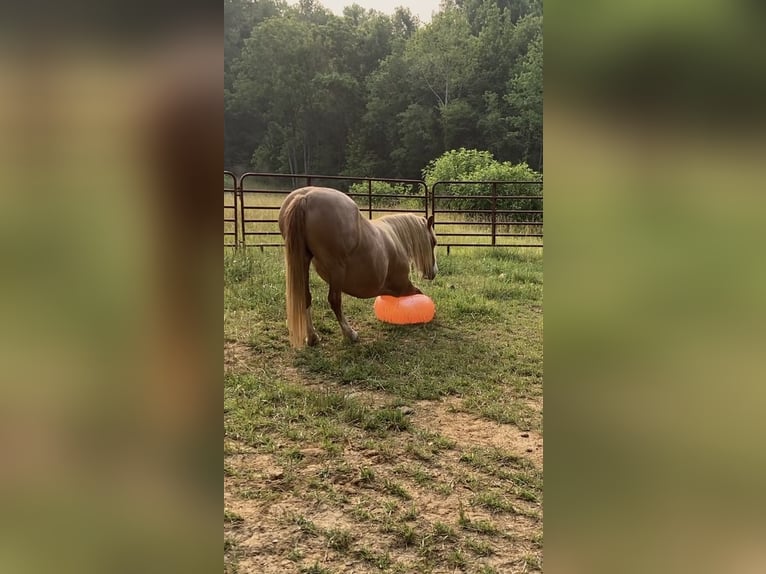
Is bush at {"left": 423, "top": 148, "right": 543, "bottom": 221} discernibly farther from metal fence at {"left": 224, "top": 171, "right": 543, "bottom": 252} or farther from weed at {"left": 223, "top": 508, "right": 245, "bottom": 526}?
weed at {"left": 223, "top": 508, "right": 245, "bottom": 526}

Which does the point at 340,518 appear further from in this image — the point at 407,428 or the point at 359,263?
the point at 359,263

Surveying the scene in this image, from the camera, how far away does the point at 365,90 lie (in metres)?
32.8

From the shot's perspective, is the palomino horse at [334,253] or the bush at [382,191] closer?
the palomino horse at [334,253]

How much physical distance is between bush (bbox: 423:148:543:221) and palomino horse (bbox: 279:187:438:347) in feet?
29.0

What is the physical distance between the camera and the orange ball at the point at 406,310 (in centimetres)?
505

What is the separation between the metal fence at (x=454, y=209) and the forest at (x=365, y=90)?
735 cm

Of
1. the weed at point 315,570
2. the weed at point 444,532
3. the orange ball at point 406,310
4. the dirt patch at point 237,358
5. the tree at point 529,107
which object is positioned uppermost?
the tree at point 529,107

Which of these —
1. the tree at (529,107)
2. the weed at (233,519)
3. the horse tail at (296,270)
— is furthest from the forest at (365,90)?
the weed at (233,519)

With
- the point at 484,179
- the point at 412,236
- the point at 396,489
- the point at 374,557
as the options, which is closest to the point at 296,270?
the point at 412,236

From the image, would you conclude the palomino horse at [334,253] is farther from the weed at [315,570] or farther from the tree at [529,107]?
the tree at [529,107]
